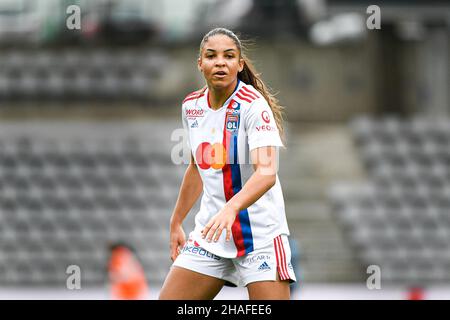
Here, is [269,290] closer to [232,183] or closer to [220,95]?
[232,183]

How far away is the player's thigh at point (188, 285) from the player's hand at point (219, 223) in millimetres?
414

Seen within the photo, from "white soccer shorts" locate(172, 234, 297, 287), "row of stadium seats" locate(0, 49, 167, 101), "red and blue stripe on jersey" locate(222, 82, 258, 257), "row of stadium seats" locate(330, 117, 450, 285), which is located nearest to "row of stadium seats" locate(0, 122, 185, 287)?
"row of stadium seats" locate(0, 49, 167, 101)

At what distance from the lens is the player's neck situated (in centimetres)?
495

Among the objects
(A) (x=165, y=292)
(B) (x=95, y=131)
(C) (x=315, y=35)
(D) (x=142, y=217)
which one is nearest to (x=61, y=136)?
(B) (x=95, y=131)

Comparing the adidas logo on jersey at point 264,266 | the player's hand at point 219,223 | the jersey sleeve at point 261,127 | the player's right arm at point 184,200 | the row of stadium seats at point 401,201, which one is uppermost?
the row of stadium seats at point 401,201

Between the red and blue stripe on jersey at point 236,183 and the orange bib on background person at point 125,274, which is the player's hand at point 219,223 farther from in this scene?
the orange bib on background person at point 125,274

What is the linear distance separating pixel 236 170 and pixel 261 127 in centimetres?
25

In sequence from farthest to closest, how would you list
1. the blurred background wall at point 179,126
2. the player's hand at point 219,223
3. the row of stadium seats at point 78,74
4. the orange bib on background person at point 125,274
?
the row of stadium seats at point 78,74 → the blurred background wall at point 179,126 → the orange bib on background person at point 125,274 → the player's hand at point 219,223

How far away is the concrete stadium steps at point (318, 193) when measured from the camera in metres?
16.4

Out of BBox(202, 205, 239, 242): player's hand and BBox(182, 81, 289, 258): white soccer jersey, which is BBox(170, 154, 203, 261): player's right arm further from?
BBox(202, 205, 239, 242): player's hand

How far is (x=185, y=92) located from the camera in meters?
18.1

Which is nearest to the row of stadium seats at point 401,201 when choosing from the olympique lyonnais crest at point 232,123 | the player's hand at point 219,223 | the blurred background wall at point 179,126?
the blurred background wall at point 179,126

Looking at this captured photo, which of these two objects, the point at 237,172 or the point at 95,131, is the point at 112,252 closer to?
the point at 237,172

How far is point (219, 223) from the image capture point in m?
4.54
